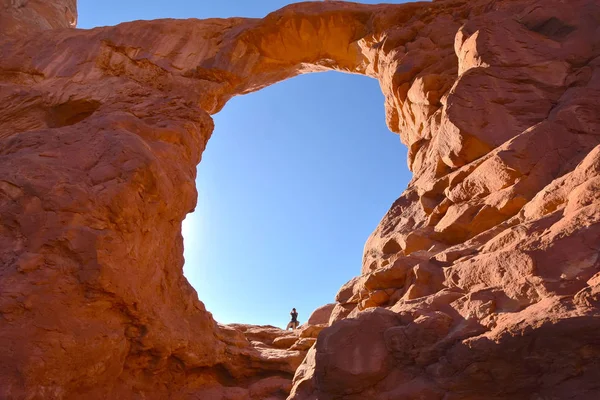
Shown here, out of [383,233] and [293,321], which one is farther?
[293,321]

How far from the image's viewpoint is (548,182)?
6.39 meters

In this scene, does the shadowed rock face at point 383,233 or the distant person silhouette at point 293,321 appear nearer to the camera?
the shadowed rock face at point 383,233

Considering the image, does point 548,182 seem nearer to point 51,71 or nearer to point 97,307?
point 97,307

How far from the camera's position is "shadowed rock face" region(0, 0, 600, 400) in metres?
4.52

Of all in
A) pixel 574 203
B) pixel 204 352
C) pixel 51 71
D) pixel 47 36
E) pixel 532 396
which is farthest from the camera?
pixel 47 36

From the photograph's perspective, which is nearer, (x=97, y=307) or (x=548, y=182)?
(x=548, y=182)

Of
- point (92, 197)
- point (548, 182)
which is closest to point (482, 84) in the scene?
→ point (548, 182)

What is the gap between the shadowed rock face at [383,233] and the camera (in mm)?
4516

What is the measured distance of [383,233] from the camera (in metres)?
9.38

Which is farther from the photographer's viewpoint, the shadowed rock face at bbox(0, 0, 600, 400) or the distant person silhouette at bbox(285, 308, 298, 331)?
the distant person silhouette at bbox(285, 308, 298, 331)

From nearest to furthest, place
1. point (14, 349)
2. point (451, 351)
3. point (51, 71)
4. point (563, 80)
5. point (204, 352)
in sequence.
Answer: point (451, 351)
point (14, 349)
point (563, 80)
point (204, 352)
point (51, 71)

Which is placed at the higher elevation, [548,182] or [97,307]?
[548,182]

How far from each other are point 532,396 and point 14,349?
6.30 m

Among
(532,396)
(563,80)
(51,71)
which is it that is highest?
(51,71)
